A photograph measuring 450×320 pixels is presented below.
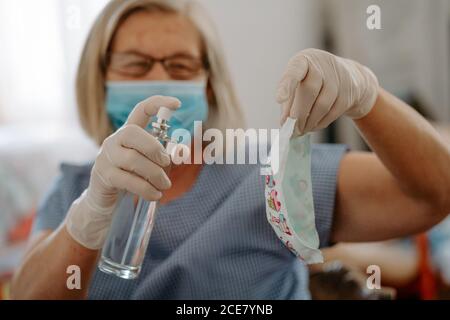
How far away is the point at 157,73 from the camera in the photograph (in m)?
0.75

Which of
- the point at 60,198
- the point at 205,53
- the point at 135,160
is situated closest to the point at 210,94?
the point at 205,53

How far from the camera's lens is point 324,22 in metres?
0.81

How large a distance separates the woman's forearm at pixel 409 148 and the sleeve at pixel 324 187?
0.08 m

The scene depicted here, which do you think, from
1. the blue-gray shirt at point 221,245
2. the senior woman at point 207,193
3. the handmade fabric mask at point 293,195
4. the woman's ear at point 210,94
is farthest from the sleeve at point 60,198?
the handmade fabric mask at point 293,195

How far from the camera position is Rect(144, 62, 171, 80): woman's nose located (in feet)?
2.45

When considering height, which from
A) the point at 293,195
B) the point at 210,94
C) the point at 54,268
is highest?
the point at 210,94

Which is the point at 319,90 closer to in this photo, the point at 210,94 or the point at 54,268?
the point at 210,94

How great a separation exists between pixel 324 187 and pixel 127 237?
279 millimetres

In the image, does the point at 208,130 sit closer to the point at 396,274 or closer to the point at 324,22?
the point at 324,22

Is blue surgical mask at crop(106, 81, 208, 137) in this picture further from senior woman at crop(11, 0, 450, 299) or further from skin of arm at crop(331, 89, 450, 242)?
skin of arm at crop(331, 89, 450, 242)

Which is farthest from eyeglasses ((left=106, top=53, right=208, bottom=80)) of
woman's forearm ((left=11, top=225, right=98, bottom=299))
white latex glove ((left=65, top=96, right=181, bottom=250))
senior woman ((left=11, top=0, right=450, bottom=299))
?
woman's forearm ((left=11, top=225, right=98, bottom=299))

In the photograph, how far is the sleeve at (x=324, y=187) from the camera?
76 cm

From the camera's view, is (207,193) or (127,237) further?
(207,193)
